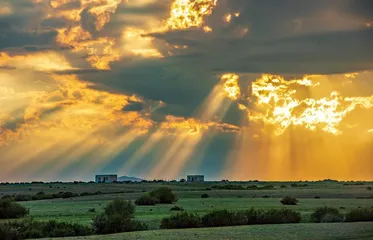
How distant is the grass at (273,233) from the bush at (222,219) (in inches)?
191

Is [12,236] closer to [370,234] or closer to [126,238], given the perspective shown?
[126,238]

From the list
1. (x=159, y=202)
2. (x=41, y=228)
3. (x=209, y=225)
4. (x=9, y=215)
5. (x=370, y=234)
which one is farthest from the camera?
(x=159, y=202)

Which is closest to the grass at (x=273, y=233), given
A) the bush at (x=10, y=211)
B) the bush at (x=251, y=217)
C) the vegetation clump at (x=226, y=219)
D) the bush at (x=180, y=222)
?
the bush at (x=180, y=222)

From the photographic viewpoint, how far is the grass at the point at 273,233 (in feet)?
127

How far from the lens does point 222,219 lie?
51688mm

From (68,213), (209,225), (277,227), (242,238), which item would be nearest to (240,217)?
(209,225)

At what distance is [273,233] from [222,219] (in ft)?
33.6

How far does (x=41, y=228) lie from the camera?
4656 cm

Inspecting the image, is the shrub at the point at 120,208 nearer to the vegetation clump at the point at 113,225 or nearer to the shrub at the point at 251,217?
the vegetation clump at the point at 113,225

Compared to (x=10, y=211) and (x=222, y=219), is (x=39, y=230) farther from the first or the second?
(x=10, y=211)

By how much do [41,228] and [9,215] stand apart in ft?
68.5

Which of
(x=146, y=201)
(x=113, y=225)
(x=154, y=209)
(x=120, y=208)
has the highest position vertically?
(x=146, y=201)

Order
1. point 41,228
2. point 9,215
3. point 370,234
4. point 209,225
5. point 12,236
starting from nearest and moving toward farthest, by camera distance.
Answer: point 370,234 < point 12,236 < point 41,228 < point 209,225 < point 9,215

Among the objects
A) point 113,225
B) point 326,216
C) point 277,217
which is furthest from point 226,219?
point 113,225
